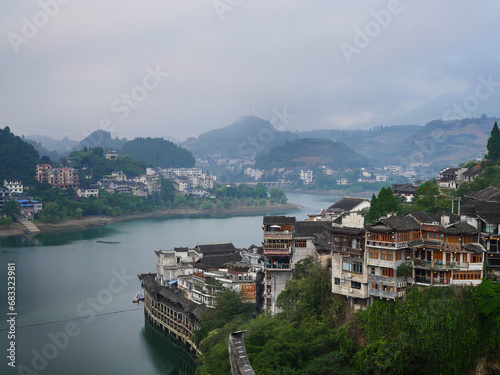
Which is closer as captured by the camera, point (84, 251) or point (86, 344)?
point (86, 344)

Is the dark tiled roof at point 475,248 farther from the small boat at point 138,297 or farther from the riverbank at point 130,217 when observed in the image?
the riverbank at point 130,217

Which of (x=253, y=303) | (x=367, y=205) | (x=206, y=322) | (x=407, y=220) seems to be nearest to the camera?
(x=407, y=220)

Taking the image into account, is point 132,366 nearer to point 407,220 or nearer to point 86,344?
point 86,344

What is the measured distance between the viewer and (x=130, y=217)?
3212 centimetres

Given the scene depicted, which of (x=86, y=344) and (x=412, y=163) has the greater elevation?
(x=412, y=163)

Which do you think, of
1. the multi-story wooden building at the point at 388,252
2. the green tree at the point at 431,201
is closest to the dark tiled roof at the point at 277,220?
the green tree at the point at 431,201

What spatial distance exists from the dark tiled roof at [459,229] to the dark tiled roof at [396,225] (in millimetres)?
366

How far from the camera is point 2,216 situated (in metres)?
26.0

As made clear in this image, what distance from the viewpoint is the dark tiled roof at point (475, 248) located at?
23.4 ft

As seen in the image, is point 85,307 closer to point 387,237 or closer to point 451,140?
point 387,237

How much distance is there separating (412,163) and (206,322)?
5849cm

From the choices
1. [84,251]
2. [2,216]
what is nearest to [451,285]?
[84,251]

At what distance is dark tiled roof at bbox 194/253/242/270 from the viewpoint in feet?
38.0

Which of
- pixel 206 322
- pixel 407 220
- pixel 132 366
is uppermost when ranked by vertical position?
pixel 407 220
